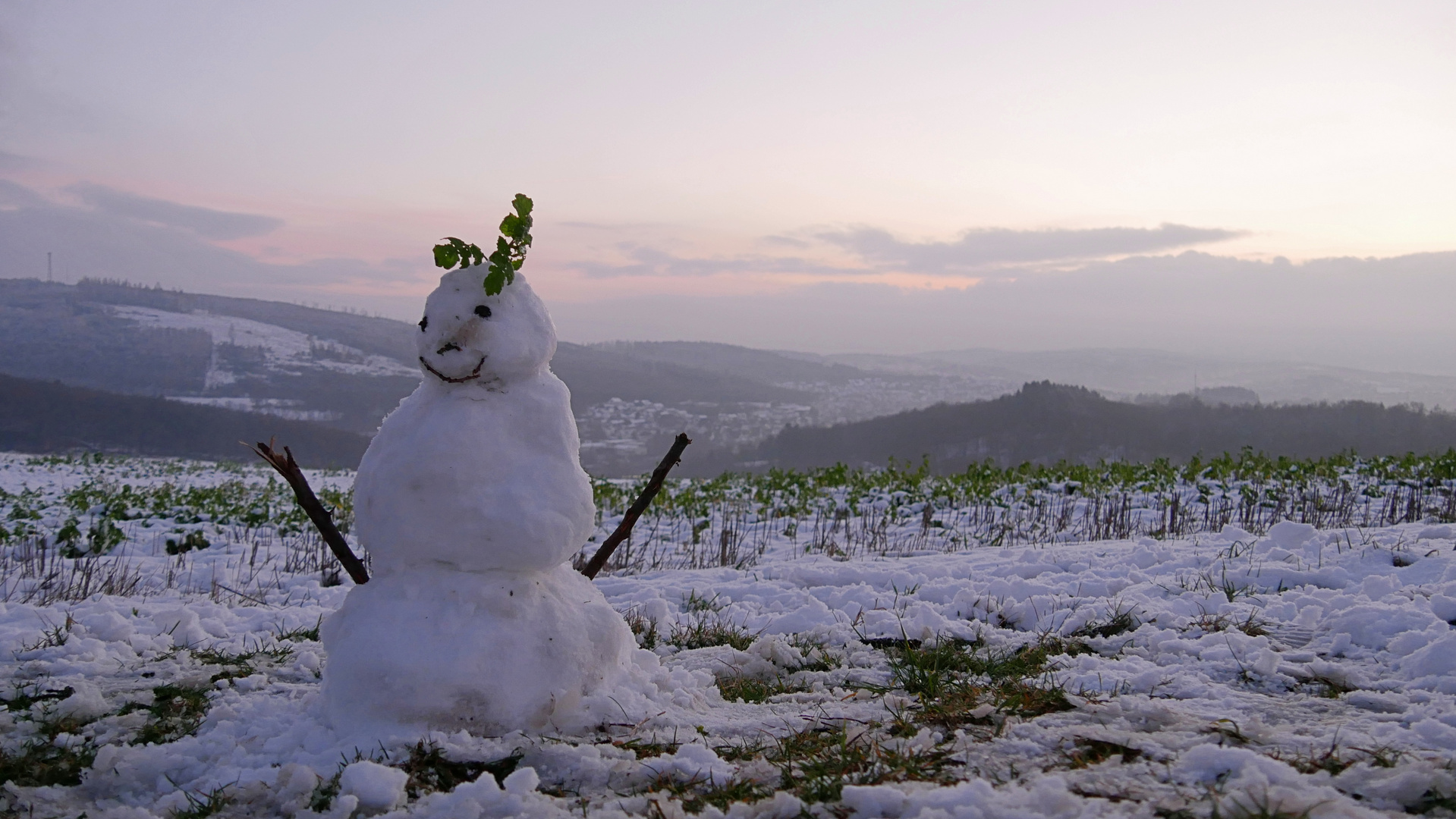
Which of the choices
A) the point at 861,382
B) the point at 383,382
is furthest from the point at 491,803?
the point at 861,382

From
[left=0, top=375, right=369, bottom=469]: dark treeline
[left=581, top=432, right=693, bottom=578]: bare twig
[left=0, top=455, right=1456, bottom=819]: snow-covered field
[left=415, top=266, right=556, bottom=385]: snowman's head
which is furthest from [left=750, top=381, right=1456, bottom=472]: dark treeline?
[left=415, top=266, right=556, bottom=385]: snowman's head

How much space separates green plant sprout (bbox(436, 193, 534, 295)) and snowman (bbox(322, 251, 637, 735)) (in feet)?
0.20

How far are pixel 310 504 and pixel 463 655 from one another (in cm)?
104

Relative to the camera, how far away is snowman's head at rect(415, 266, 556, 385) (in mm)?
3193

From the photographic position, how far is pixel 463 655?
9.84 feet

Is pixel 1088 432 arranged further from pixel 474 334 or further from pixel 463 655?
pixel 463 655

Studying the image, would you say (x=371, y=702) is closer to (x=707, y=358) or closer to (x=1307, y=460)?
(x=1307, y=460)

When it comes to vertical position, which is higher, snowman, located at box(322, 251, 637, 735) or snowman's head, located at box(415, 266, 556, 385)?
snowman's head, located at box(415, 266, 556, 385)

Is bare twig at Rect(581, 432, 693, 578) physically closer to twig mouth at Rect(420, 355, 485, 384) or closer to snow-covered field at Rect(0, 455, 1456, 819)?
snow-covered field at Rect(0, 455, 1456, 819)

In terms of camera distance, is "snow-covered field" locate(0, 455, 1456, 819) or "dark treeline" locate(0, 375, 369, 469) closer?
"snow-covered field" locate(0, 455, 1456, 819)

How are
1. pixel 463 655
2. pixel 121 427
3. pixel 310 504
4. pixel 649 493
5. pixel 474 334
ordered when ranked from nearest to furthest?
pixel 463 655, pixel 474 334, pixel 310 504, pixel 649 493, pixel 121 427

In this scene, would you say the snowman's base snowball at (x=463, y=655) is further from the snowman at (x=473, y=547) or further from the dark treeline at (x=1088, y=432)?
the dark treeline at (x=1088, y=432)

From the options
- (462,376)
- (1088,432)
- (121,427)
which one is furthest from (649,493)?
(121,427)

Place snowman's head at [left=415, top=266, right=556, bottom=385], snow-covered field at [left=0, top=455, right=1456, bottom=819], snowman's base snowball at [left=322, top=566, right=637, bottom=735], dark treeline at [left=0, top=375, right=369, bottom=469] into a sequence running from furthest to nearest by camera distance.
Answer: dark treeline at [left=0, top=375, right=369, bottom=469] < snowman's head at [left=415, top=266, right=556, bottom=385] < snowman's base snowball at [left=322, top=566, right=637, bottom=735] < snow-covered field at [left=0, top=455, right=1456, bottom=819]
